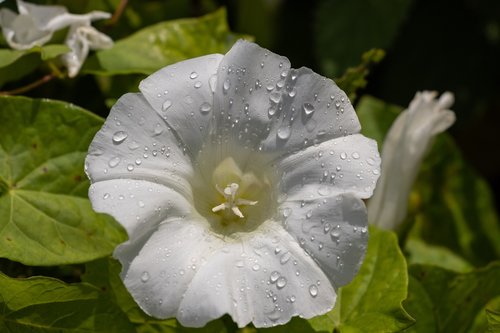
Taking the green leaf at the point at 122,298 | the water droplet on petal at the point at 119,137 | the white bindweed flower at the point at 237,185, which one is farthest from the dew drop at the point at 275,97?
the green leaf at the point at 122,298

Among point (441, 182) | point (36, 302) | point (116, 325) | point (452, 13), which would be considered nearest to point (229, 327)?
point (116, 325)

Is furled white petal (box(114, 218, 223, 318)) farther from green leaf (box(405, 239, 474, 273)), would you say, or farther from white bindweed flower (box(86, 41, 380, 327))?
green leaf (box(405, 239, 474, 273))

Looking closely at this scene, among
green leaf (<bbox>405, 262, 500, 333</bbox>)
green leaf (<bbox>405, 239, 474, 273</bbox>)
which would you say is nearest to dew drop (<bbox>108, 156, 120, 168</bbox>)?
green leaf (<bbox>405, 262, 500, 333</bbox>)

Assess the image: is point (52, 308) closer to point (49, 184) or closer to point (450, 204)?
point (49, 184)

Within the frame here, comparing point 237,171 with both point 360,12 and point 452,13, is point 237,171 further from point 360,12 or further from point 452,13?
point 452,13

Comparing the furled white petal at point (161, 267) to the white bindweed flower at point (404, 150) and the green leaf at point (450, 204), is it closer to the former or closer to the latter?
the white bindweed flower at point (404, 150)

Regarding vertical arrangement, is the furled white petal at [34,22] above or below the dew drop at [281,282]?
above
